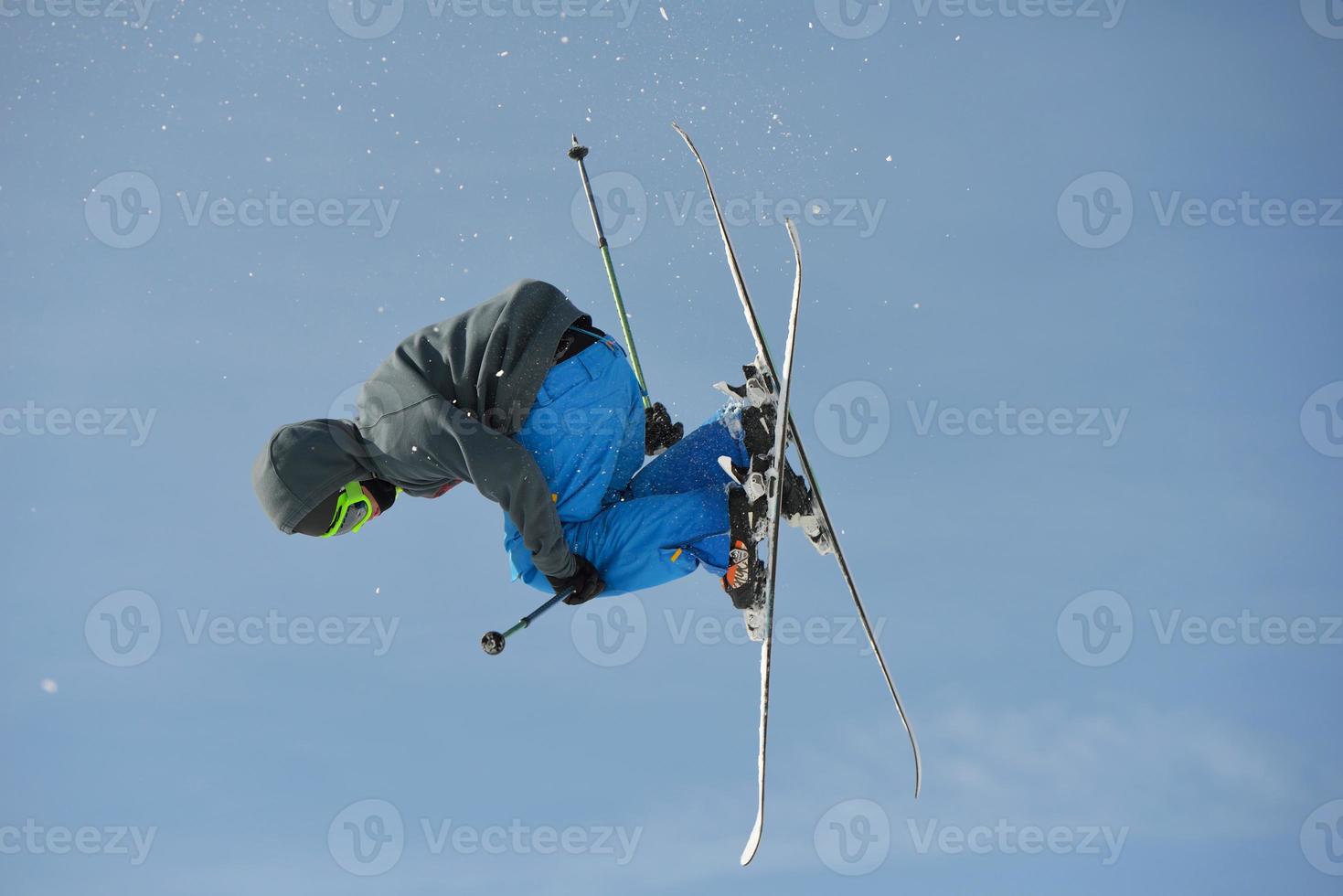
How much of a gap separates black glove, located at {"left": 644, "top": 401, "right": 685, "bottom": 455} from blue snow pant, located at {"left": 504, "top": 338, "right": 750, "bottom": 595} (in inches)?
22.4

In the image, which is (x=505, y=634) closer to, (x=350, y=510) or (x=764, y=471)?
(x=350, y=510)

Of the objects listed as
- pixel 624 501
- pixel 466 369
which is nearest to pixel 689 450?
pixel 624 501

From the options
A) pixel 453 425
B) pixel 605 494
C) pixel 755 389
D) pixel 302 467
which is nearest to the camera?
pixel 453 425

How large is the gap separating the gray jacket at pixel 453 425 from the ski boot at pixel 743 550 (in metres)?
0.90

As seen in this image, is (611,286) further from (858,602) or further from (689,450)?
(858,602)

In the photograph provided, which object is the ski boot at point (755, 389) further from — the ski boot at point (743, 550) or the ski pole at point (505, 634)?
the ski pole at point (505, 634)

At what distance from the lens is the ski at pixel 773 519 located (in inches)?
227

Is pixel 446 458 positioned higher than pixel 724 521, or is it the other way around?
pixel 446 458

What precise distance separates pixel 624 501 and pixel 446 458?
1155mm

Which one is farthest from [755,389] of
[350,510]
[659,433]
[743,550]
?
[350,510]

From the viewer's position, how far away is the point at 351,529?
595cm

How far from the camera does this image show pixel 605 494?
20.0 ft

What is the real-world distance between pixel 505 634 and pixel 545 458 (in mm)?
969

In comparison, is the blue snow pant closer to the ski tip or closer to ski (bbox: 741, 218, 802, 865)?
ski (bbox: 741, 218, 802, 865)
